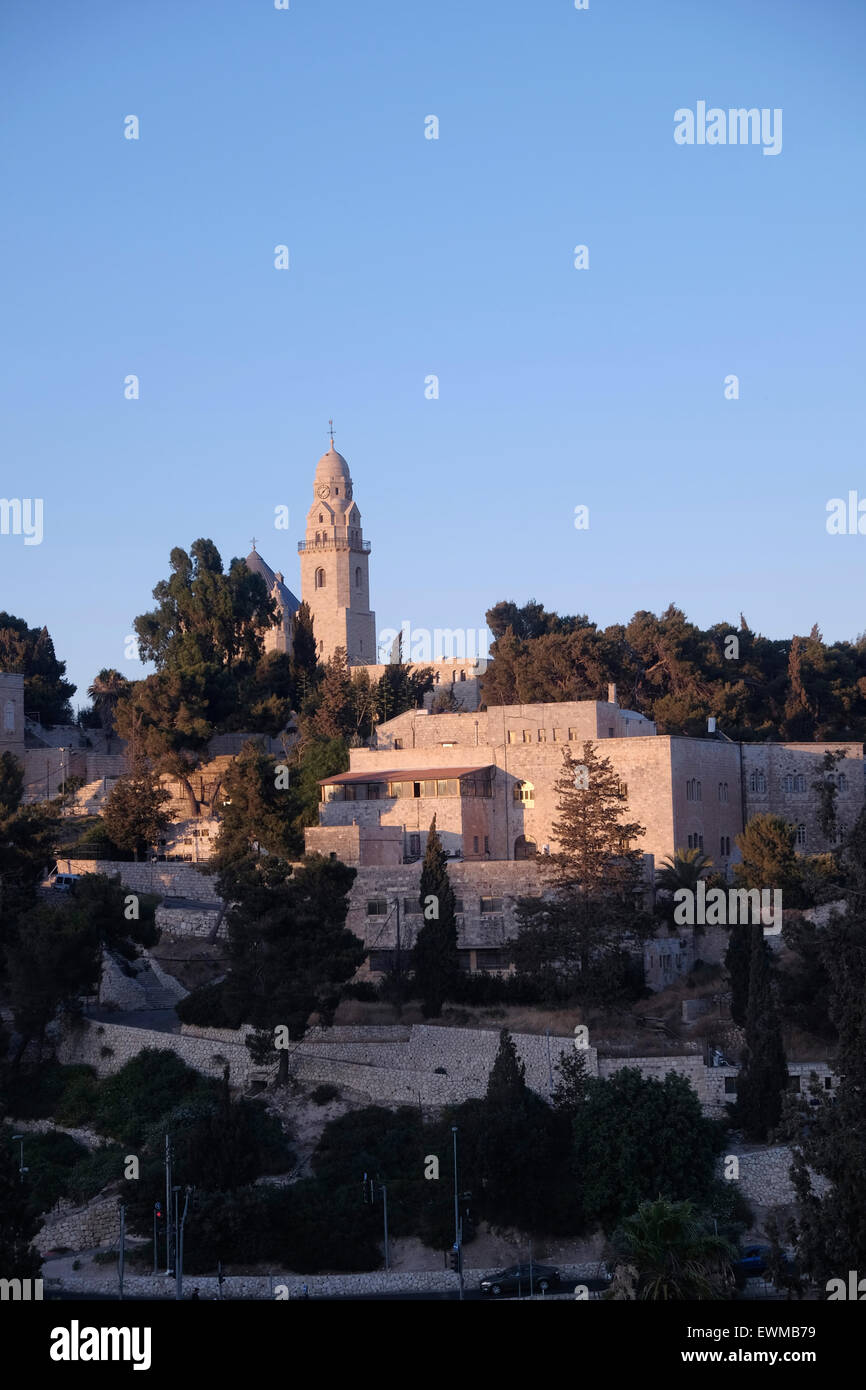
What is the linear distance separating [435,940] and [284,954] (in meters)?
4.14

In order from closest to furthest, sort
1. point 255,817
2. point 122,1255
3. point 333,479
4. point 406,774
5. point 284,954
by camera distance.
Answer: point 122,1255 → point 284,954 → point 255,817 → point 406,774 → point 333,479

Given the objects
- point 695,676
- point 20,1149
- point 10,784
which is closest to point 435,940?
point 20,1149

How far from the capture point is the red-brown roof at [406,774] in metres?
44.8

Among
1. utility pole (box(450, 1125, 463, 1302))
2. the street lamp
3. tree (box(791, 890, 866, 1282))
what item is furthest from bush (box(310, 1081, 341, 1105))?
tree (box(791, 890, 866, 1282))

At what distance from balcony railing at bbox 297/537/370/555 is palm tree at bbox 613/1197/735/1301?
54.2 meters

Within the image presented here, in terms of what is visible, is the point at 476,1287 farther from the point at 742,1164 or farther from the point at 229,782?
the point at 229,782

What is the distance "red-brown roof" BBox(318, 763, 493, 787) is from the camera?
44.8 metres

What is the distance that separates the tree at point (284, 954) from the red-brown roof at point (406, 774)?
29.2 ft

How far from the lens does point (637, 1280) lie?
70.4ft

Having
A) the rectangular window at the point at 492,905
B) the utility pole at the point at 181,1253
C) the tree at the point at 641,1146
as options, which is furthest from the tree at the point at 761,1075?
the utility pole at the point at 181,1253

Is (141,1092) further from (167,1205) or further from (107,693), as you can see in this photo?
(107,693)

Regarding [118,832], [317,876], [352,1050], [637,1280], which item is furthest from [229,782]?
[637,1280]

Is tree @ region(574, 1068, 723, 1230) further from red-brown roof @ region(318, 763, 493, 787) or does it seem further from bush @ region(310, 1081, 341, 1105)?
red-brown roof @ region(318, 763, 493, 787)

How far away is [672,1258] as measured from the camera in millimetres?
21688
